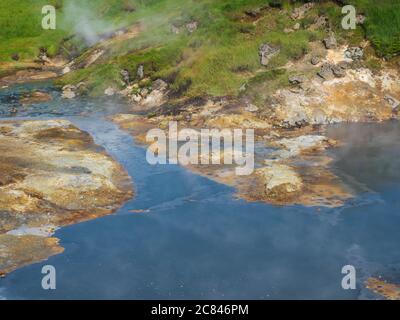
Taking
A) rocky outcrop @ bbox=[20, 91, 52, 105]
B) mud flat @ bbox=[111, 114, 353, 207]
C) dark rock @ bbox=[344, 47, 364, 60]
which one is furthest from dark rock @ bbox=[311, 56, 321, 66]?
rocky outcrop @ bbox=[20, 91, 52, 105]

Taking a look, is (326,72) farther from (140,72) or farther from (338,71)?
(140,72)

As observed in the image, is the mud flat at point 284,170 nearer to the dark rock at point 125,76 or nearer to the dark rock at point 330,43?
the dark rock at point 330,43

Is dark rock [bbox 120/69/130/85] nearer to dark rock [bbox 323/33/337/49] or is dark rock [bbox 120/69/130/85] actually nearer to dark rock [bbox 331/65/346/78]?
dark rock [bbox 323/33/337/49]

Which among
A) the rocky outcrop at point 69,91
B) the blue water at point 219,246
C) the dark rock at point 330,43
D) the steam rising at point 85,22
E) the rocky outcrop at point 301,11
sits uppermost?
the steam rising at point 85,22

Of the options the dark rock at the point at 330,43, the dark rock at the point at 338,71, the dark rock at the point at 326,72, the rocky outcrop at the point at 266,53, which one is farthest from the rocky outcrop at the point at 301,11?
the dark rock at the point at 338,71

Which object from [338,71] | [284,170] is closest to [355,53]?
[338,71]
